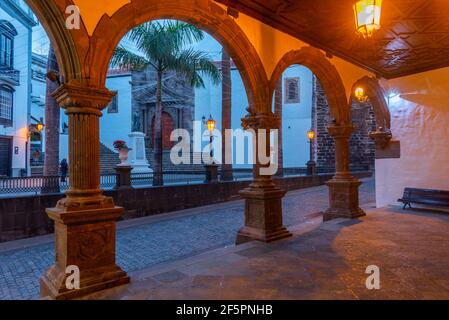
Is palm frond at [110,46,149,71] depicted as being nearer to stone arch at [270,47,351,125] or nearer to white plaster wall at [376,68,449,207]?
stone arch at [270,47,351,125]

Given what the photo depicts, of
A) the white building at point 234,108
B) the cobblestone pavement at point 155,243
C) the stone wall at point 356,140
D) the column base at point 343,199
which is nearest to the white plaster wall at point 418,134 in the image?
the column base at point 343,199

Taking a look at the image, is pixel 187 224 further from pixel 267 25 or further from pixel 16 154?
pixel 16 154

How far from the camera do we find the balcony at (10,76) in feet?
51.5

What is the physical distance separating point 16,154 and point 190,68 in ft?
34.1

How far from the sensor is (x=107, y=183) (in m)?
8.83

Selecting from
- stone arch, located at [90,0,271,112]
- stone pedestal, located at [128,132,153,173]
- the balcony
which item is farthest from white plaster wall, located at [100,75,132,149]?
stone arch, located at [90,0,271,112]

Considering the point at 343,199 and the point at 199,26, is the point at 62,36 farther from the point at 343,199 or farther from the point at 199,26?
the point at 343,199

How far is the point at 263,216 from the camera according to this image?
482 cm

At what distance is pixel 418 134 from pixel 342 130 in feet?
8.32

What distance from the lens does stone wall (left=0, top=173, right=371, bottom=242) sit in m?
6.47

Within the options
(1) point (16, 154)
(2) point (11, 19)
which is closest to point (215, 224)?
(1) point (16, 154)

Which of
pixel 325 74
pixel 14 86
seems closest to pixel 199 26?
pixel 325 74

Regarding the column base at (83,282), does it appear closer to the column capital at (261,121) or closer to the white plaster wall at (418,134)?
the column capital at (261,121)

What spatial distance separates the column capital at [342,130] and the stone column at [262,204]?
2016mm
